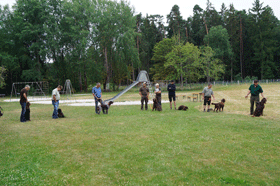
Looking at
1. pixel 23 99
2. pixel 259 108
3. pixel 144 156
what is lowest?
pixel 144 156

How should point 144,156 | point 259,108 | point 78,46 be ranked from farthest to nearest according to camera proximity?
point 78,46 < point 259,108 < point 144,156

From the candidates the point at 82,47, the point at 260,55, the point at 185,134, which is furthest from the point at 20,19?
the point at 260,55

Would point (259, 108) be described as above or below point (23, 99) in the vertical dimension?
below

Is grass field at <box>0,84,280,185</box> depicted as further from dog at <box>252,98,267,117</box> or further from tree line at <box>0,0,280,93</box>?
tree line at <box>0,0,280,93</box>

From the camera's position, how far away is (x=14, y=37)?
4194 centimetres

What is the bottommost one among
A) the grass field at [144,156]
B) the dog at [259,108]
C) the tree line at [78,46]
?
the grass field at [144,156]

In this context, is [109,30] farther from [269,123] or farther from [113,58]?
[269,123]

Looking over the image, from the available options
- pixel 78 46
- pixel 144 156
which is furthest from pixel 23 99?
pixel 78 46

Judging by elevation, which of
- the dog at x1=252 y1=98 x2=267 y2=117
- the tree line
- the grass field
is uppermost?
the tree line

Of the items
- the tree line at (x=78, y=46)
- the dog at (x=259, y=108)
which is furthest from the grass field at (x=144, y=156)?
the tree line at (x=78, y=46)

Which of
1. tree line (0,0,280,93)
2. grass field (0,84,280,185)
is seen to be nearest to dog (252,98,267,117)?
grass field (0,84,280,185)

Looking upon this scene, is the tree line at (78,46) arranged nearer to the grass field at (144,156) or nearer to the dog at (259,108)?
the dog at (259,108)

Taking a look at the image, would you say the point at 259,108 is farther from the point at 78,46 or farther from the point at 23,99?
→ the point at 78,46

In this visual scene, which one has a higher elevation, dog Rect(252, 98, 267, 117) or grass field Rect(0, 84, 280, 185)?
dog Rect(252, 98, 267, 117)
